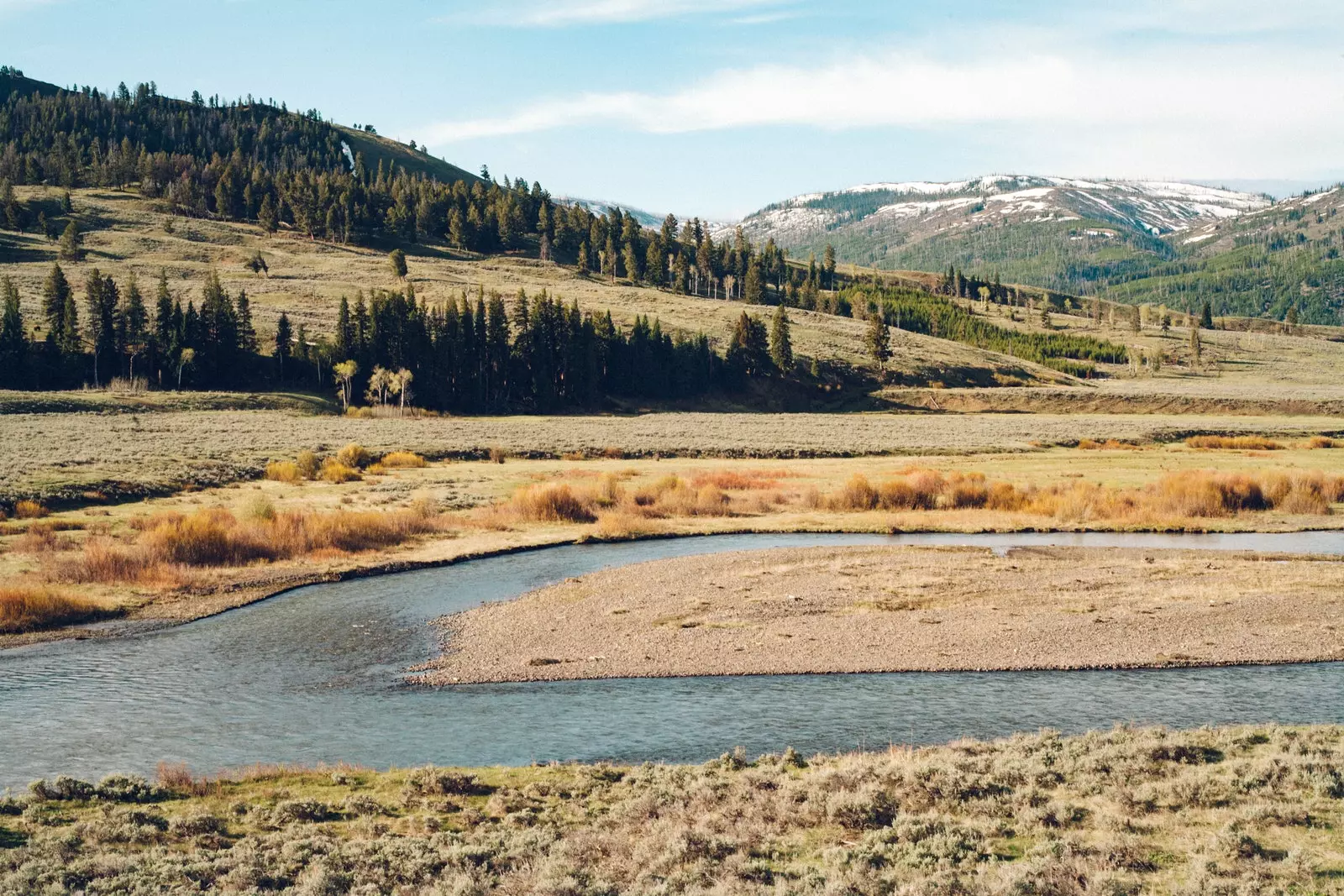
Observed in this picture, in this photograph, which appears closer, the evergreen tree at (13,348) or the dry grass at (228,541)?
the dry grass at (228,541)

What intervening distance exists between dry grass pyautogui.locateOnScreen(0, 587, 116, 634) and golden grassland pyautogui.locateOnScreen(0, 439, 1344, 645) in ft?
1.25

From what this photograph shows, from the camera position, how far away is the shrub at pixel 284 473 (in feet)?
179

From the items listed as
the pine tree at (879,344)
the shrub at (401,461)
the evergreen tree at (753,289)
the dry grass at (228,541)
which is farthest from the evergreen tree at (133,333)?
the evergreen tree at (753,289)

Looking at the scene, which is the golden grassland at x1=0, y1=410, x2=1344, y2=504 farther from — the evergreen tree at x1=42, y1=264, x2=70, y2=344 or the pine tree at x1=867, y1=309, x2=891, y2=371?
the pine tree at x1=867, y1=309, x2=891, y2=371

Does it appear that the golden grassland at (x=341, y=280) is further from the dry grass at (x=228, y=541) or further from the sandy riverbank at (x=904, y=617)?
the sandy riverbank at (x=904, y=617)

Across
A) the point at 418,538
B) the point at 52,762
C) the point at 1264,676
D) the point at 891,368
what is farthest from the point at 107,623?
the point at 891,368

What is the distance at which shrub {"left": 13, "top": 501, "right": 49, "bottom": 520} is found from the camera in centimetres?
4000

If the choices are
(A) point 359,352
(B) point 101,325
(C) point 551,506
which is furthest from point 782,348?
(C) point 551,506

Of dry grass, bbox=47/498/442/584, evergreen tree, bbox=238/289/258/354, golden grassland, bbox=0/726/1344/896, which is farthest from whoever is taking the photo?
evergreen tree, bbox=238/289/258/354

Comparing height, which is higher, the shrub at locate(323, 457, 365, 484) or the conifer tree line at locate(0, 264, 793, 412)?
the conifer tree line at locate(0, 264, 793, 412)

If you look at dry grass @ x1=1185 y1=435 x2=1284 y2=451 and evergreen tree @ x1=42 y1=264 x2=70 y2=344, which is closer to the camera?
dry grass @ x1=1185 y1=435 x2=1284 y2=451

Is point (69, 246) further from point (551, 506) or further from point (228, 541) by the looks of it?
point (228, 541)

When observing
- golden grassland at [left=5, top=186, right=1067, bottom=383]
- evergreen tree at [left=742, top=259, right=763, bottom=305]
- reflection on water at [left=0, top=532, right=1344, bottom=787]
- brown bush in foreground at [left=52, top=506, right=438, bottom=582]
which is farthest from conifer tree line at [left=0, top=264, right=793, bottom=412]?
reflection on water at [left=0, top=532, right=1344, bottom=787]

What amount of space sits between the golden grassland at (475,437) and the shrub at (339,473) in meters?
3.78
